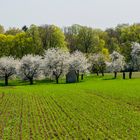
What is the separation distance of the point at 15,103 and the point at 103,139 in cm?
2509

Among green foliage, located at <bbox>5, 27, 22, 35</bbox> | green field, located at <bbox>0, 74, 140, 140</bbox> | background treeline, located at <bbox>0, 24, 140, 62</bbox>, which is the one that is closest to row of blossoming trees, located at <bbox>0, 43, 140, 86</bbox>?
background treeline, located at <bbox>0, 24, 140, 62</bbox>

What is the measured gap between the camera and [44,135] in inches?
1117

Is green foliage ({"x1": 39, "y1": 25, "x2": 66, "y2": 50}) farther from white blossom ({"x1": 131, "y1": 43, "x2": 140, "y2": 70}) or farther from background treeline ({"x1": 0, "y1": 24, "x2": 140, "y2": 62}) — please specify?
white blossom ({"x1": 131, "y1": 43, "x2": 140, "y2": 70})

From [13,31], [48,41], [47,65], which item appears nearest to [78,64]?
[47,65]

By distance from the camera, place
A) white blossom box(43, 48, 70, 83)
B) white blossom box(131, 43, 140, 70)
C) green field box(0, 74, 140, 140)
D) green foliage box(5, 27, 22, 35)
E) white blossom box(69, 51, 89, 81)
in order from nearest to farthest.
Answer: green field box(0, 74, 140, 140)
white blossom box(43, 48, 70, 83)
white blossom box(69, 51, 89, 81)
white blossom box(131, 43, 140, 70)
green foliage box(5, 27, 22, 35)

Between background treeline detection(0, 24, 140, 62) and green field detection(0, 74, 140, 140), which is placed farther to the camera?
background treeline detection(0, 24, 140, 62)

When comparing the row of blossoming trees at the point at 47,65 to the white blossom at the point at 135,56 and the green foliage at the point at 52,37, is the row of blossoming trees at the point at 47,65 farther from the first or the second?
the green foliage at the point at 52,37

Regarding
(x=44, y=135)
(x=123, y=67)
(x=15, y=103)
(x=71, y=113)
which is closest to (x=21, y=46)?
(x=123, y=67)

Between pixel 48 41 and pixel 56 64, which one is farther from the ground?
pixel 48 41

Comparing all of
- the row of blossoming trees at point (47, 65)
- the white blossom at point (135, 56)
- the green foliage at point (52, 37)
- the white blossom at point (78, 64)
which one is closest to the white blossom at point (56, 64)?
the row of blossoming trees at point (47, 65)

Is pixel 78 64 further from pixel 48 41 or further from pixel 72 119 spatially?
pixel 72 119

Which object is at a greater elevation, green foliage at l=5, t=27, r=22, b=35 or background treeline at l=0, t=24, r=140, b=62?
green foliage at l=5, t=27, r=22, b=35

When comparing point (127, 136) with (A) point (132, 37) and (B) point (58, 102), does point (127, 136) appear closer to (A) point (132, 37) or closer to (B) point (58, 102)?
(B) point (58, 102)

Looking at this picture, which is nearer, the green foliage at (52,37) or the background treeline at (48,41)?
the background treeline at (48,41)
